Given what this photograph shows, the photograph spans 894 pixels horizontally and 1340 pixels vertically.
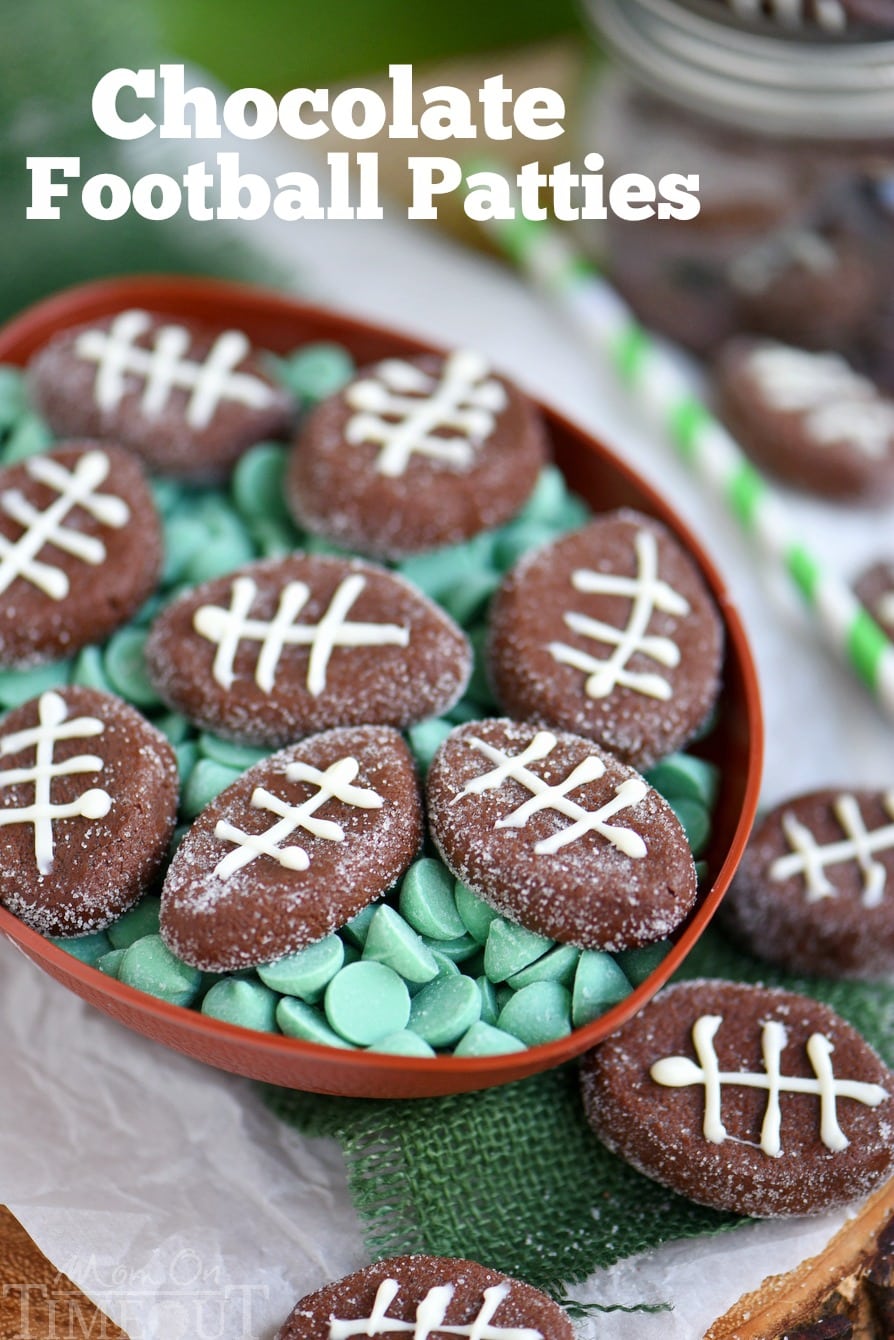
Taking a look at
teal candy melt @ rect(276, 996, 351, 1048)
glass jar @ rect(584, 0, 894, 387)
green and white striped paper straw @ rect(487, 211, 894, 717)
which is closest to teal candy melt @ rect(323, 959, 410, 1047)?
teal candy melt @ rect(276, 996, 351, 1048)

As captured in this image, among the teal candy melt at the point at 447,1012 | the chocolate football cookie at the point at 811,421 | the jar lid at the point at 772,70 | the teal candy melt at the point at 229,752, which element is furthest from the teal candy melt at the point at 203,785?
the jar lid at the point at 772,70

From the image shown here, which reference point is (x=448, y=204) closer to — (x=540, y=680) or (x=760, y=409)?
(x=760, y=409)

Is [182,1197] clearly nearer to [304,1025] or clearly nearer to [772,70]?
[304,1025]

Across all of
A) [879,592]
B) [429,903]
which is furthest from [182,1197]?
[879,592]

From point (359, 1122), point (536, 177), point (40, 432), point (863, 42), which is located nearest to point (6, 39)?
point (40, 432)

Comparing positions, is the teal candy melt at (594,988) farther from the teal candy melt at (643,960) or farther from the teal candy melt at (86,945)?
the teal candy melt at (86,945)

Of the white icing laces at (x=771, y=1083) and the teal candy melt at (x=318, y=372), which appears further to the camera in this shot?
the teal candy melt at (x=318, y=372)
